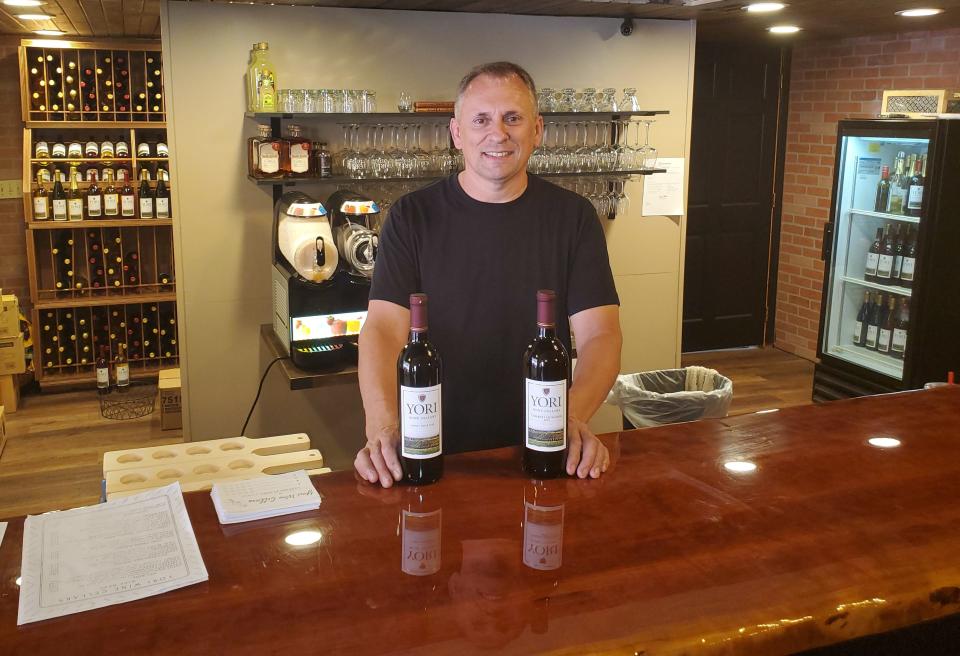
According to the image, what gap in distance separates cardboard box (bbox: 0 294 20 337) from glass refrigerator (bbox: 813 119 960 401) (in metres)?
4.87

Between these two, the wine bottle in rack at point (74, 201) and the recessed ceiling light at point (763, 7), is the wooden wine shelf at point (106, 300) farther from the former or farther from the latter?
the recessed ceiling light at point (763, 7)

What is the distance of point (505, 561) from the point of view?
4.50ft

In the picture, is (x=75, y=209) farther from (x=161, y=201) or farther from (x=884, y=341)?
(x=884, y=341)

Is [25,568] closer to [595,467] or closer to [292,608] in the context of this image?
[292,608]

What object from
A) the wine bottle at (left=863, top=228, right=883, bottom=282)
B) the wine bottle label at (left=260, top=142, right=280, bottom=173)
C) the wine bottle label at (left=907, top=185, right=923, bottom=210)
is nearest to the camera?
the wine bottle label at (left=260, top=142, right=280, bottom=173)

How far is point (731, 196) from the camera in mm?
6684

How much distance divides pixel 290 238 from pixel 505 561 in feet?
8.06

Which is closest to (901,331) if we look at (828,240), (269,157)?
(828,240)

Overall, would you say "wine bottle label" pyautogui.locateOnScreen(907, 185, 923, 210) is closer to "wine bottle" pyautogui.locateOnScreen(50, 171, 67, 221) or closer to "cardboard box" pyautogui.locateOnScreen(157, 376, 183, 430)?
"cardboard box" pyautogui.locateOnScreen(157, 376, 183, 430)

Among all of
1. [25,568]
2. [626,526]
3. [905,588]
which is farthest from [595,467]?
[25,568]

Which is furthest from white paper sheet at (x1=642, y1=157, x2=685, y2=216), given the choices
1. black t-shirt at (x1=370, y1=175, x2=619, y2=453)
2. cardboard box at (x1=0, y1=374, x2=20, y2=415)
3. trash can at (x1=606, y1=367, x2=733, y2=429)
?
cardboard box at (x1=0, y1=374, x2=20, y2=415)

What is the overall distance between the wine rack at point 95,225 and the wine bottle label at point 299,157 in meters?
2.19

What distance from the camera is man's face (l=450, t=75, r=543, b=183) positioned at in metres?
2.06

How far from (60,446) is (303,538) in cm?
409
